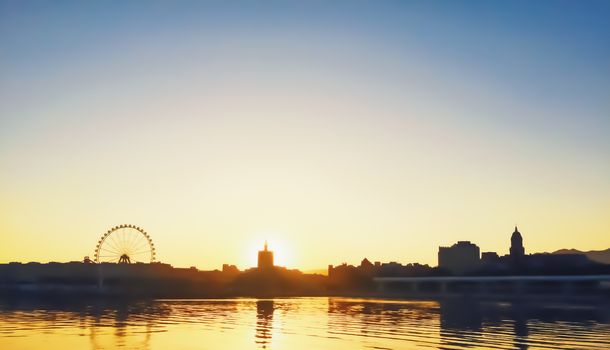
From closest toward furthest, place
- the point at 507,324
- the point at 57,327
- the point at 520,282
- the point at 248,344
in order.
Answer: the point at 248,344, the point at 57,327, the point at 507,324, the point at 520,282

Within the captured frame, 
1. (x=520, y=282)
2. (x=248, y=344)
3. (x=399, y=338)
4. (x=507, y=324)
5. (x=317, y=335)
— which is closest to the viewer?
(x=248, y=344)

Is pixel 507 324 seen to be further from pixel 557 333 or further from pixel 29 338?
pixel 29 338

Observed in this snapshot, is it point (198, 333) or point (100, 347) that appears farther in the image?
point (198, 333)

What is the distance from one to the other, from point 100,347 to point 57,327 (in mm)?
20745

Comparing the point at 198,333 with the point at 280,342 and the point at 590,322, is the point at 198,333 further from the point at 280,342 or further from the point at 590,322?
the point at 590,322

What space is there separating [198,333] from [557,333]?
31.6m

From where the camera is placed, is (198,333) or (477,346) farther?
(198,333)

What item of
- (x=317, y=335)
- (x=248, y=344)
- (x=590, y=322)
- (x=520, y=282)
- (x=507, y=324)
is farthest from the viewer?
(x=520, y=282)

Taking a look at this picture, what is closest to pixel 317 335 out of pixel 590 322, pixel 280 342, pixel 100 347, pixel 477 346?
pixel 280 342

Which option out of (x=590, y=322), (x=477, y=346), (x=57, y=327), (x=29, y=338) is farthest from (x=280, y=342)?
(x=590, y=322)

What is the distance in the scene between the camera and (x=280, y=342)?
164ft

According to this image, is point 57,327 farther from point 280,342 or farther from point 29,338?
point 280,342

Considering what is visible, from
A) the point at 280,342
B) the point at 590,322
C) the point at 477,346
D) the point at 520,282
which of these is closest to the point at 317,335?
the point at 280,342

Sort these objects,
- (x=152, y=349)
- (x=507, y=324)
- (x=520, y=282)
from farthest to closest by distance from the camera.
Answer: (x=520, y=282) < (x=507, y=324) < (x=152, y=349)
